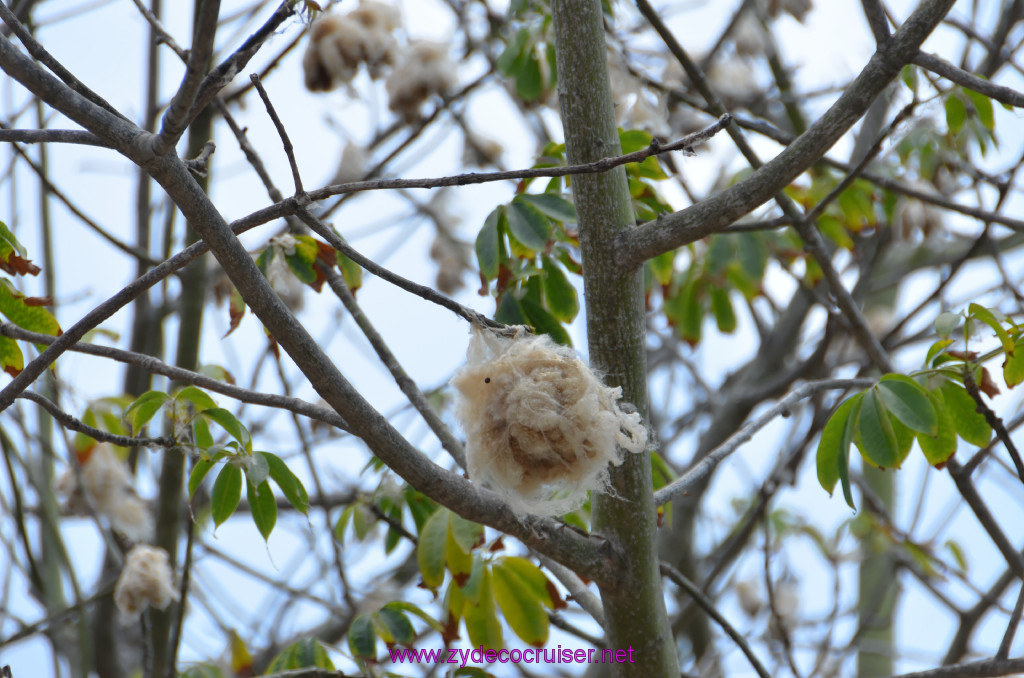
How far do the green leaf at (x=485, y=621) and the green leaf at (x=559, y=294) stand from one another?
44 cm

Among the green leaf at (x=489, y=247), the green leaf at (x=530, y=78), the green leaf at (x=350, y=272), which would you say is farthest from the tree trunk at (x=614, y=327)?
the green leaf at (x=530, y=78)

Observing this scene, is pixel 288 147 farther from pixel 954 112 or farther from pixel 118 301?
pixel 954 112

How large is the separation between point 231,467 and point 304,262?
1.01 feet

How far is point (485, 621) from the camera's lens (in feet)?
4.59

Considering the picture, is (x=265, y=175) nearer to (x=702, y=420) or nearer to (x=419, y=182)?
(x=419, y=182)

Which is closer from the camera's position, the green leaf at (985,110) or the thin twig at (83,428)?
the thin twig at (83,428)

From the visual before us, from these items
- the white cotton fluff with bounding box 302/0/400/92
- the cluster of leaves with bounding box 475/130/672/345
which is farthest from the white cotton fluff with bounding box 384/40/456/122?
the cluster of leaves with bounding box 475/130/672/345

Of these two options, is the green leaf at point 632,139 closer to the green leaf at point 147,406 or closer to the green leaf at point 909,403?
the green leaf at point 909,403

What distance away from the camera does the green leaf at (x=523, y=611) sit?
136 cm

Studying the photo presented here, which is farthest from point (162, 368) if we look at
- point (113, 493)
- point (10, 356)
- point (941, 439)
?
point (113, 493)

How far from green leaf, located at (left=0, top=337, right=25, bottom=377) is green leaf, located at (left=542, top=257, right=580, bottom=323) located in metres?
0.74

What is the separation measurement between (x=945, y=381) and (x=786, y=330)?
5.49 feet

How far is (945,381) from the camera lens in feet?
3.72

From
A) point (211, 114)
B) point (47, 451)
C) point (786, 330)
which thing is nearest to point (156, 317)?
point (47, 451)
